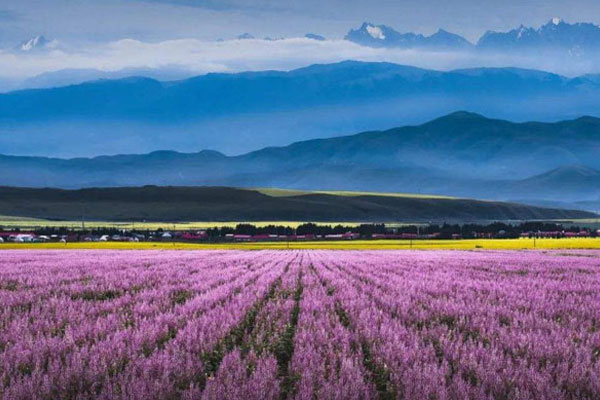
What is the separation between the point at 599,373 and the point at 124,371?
5165mm

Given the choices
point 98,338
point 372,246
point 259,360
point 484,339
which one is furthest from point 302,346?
point 372,246

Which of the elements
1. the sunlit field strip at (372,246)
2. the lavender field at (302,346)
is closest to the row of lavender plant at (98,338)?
the lavender field at (302,346)

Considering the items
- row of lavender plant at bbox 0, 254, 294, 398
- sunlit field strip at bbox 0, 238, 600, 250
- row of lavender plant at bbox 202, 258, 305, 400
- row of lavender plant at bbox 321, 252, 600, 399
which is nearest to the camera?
row of lavender plant at bbox 202, 258, 305, 400

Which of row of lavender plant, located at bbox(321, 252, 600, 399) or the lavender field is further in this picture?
row of lavender plant, located at bbox(321, 252, 600, 399)

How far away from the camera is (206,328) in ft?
30.9

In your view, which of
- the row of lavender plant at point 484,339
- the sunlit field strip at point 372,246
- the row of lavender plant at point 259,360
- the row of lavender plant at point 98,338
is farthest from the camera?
the sunlit field strip at point 372,246

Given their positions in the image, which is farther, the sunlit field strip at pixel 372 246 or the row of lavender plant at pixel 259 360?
the sunlit field strip at pixel 372 246

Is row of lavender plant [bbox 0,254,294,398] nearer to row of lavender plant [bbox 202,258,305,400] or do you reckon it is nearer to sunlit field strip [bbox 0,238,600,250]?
row of lavender plant [bbox 202,258,305,400]

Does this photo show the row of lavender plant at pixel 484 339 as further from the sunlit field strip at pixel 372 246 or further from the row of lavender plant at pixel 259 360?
the sunlit field strip at pixel 372 246

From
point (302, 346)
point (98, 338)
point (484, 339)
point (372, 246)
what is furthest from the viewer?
Answer: point (372, 246)

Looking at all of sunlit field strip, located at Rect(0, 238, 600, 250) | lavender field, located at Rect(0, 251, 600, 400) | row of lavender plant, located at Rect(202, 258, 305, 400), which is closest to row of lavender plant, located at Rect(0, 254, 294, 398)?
lavender field, located at Rect(0, 251, 600, 400)

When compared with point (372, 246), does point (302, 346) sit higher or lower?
higher

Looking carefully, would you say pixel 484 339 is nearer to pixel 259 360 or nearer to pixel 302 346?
pixel 302 346

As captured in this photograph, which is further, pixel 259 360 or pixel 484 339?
pixel 484 339
